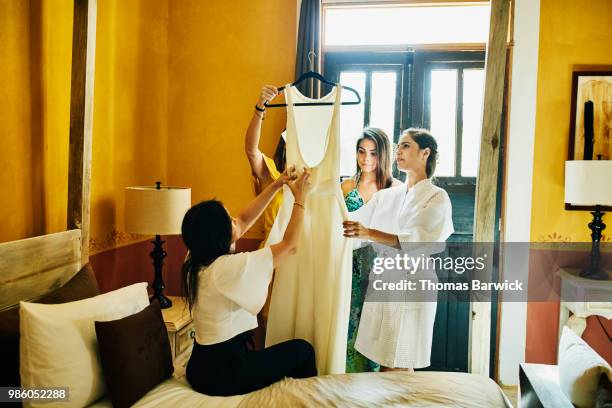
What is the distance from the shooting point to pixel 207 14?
11.0 feet

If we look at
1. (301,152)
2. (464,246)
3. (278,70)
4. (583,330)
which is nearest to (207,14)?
(278,70)

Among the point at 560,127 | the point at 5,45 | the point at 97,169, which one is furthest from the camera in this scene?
the point at 560,127

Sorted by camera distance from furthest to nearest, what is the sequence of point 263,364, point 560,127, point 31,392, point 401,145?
point 560,127 < point 401,145 < point 263,364 < point 31,392

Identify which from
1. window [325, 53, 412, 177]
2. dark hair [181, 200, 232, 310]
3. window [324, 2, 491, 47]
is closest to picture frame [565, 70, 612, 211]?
window [324, 2, 491, 47]

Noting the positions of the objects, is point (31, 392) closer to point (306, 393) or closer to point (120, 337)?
point (120, 337)

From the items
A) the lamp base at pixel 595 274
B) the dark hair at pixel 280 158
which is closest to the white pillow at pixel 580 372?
the lamp base at pixel 595 274

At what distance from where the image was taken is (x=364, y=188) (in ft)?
8.54

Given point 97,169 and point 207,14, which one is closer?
point 97,169

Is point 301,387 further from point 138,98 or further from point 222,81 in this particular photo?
point 222,81

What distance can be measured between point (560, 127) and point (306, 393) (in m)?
2.42

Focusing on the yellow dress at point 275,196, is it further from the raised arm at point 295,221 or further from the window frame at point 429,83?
the window frame at point 429,83

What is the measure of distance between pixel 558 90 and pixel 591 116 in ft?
0.83

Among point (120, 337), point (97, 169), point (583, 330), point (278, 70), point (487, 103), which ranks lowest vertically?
point (583, 330)

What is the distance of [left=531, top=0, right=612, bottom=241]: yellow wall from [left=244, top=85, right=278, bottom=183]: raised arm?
180 centimetres
